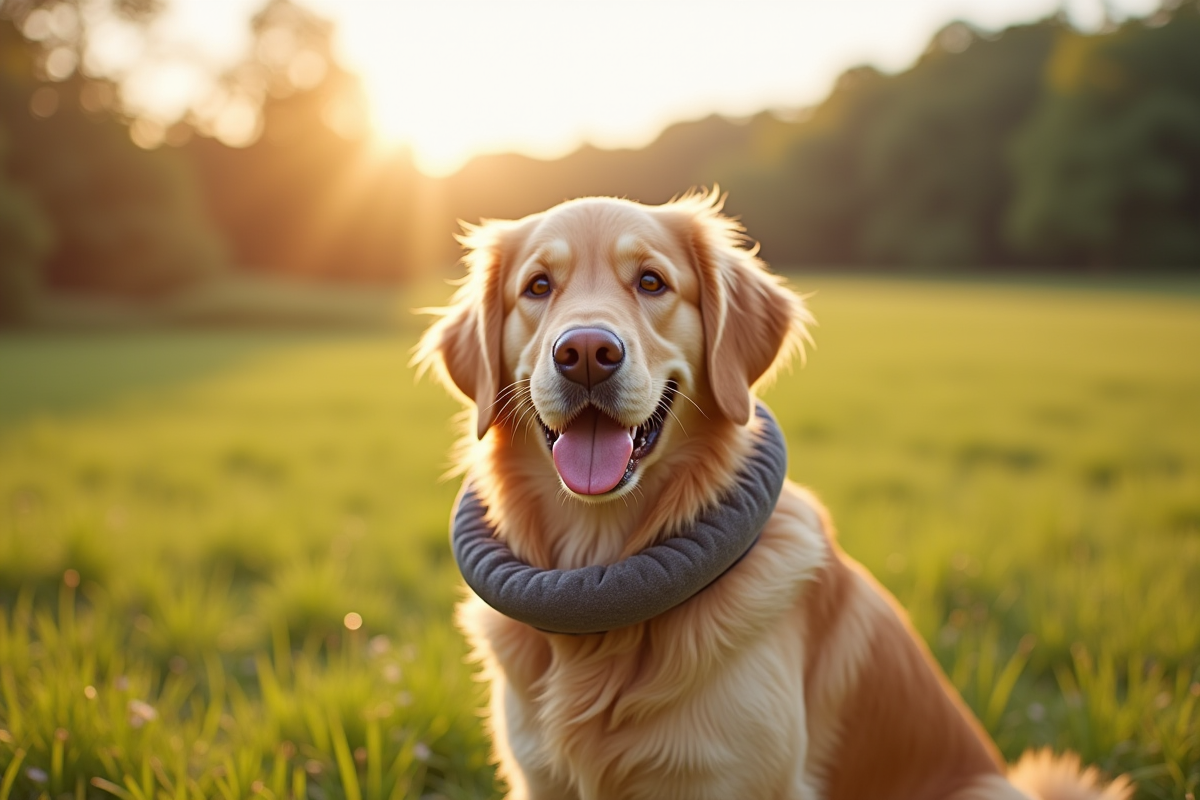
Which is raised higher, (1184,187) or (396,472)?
(1184,187)

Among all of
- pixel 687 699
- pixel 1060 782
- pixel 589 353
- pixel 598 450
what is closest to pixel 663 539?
pixel 598 450

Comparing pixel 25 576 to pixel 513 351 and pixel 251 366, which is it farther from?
pixel 251 366

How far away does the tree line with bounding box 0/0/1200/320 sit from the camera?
870 inches

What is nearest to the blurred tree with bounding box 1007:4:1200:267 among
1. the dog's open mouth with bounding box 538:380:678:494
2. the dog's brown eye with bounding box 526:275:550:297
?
the dog's brown eye with bounding box 526:275:550:297

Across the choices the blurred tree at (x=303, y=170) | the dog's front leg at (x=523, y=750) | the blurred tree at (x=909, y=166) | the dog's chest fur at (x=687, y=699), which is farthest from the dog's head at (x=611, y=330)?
the blurred tree at (x=909, y=166)

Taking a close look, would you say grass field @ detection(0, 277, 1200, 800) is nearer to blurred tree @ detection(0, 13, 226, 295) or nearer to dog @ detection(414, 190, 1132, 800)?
dog @ detection(414, 190, 1132, 800)

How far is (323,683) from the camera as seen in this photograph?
10.1 feet

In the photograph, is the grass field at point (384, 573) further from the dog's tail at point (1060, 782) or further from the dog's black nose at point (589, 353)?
the dog's black nose at point (589, 353)

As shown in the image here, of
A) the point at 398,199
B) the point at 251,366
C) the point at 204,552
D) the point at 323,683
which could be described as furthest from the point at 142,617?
the point at 398,199

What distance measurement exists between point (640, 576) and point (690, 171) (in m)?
57.4

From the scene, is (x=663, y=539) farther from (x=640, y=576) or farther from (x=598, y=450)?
(x=598, y=450)

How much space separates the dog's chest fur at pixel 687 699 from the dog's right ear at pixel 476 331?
2.50 feet

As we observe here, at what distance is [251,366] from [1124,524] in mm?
14197

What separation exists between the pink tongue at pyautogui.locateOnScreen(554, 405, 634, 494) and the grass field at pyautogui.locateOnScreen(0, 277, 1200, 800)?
1.33 metres
